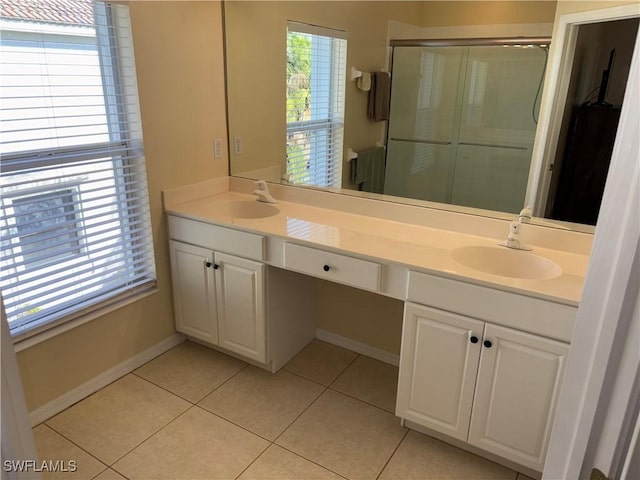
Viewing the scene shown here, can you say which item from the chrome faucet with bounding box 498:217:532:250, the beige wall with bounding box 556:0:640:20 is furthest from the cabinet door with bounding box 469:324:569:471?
the beige wall with bounding box 556:0:640:20

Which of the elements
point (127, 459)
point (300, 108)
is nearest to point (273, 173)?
point (300, 108)

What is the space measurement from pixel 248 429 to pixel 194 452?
25cm

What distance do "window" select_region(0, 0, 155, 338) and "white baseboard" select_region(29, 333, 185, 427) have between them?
14.8 inches

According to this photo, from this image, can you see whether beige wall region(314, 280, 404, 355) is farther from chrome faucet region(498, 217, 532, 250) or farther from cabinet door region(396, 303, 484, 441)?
chrome faucet region(498, 217, 532, 250)

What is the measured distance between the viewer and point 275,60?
2613 mm

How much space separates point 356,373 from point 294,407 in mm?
427

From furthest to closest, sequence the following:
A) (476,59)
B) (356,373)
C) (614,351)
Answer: (356,373), (476,59), (614,351)

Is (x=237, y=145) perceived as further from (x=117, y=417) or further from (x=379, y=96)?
(x=117, y=417)

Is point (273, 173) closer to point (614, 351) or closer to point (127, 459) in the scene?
point (127, 459)

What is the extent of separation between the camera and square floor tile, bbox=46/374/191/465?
2014mm

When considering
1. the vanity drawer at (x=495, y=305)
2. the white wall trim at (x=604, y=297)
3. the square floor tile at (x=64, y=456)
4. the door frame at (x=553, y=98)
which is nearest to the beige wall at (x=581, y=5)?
the door frame at (x=553, y=98)

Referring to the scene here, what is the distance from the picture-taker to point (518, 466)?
1904 mm

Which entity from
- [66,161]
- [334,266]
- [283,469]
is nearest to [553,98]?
Answer: [334,266]

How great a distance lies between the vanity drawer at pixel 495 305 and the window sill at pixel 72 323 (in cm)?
146
